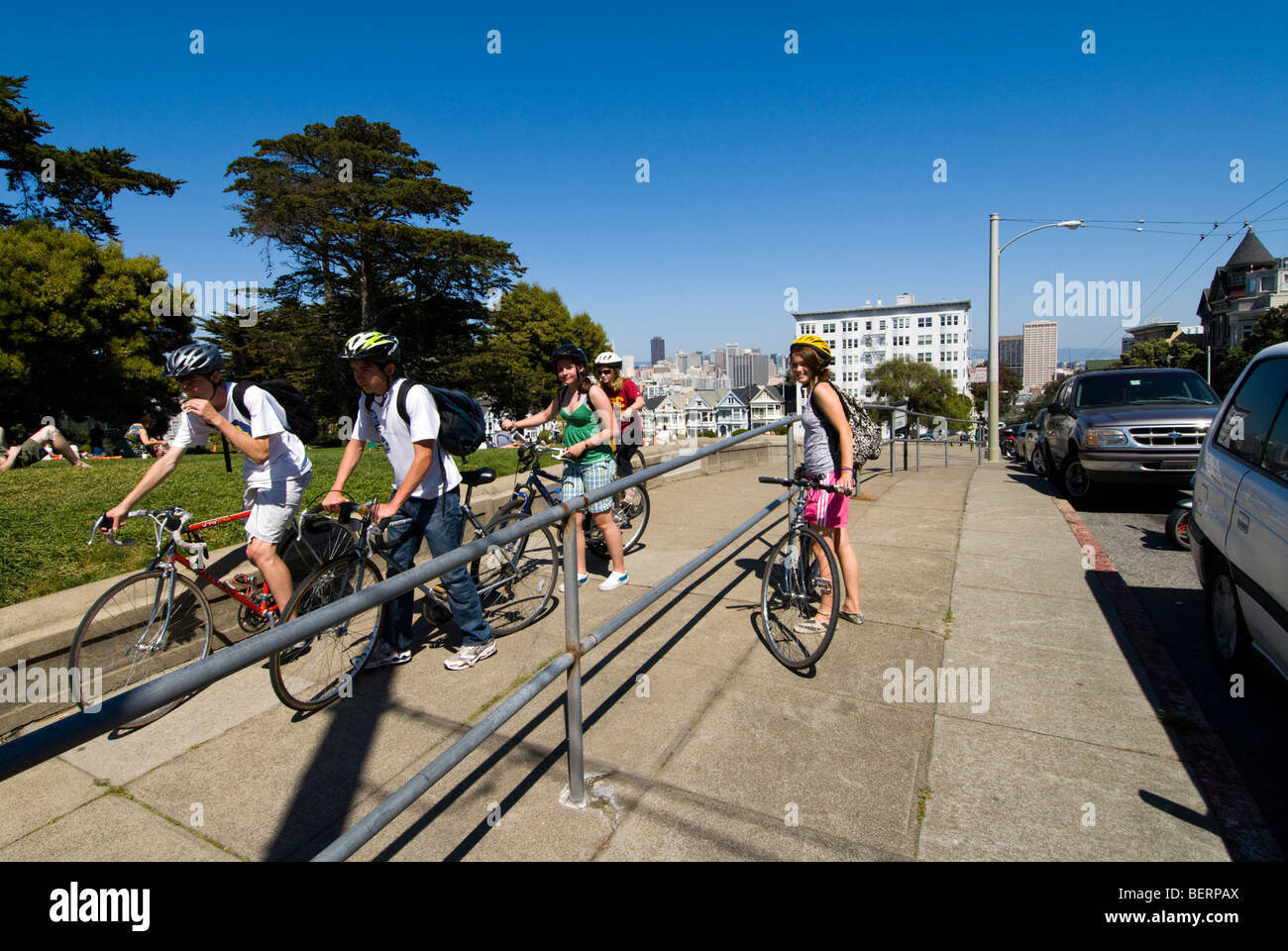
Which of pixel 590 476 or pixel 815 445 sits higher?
pixel 815 445

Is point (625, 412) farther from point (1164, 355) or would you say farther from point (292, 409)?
point (1164, 355)

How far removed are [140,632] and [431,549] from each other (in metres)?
1.62

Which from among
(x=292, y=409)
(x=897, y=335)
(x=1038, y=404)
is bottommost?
(x=292, y=409)

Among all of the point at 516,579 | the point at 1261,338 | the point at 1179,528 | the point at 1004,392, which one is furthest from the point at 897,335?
the point at 516,579

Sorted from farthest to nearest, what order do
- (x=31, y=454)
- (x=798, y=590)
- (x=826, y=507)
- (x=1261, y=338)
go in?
(x=1261, y=338)
(x=31, y=454)
(x=826, y=507)
(x=798, y=590)

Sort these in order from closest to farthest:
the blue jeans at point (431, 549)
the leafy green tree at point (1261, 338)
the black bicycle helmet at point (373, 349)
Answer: the black bicycle helmet at point (373, 349) → the blue jeans at point (431, 549) → the leafy green tree at point (1261, 338)

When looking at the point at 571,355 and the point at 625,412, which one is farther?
the point at 625,412

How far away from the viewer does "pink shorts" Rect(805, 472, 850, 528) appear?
14.5ft

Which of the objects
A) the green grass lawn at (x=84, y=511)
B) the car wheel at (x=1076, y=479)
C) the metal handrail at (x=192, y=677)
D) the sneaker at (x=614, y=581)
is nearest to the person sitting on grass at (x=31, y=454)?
the green grass lawn at (x=84, y=511)

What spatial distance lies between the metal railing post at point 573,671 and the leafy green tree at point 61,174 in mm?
37538

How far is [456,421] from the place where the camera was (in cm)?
414

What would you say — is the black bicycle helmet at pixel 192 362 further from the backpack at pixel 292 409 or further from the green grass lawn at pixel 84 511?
the green grass lawn at pixel 84 511

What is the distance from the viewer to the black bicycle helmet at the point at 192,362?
3.68m
